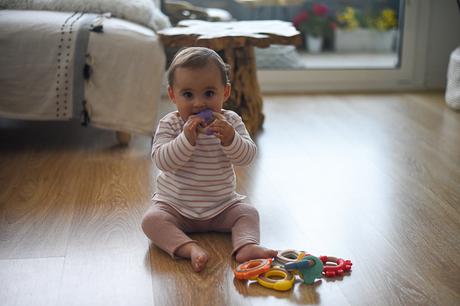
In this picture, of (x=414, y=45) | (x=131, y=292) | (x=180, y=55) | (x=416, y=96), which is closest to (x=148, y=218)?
(x=131, y=292)

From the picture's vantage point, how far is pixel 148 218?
171cm

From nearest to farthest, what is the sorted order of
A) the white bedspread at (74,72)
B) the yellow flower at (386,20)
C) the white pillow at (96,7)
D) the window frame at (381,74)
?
the white bedspread at (74,72) → the white pillow at (96,7) → the window frame at (381,74) → the yellow flower at (386,20)

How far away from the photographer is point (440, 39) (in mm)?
3766

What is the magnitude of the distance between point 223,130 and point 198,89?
0.37ft

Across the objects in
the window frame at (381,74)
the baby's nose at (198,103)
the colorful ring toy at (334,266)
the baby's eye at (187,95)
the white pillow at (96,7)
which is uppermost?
the white pillow at (96,7)

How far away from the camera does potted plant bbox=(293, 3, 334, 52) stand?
A: 384 centimetres

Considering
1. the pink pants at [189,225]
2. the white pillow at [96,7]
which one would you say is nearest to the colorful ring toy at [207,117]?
the pink pants at [189,225]

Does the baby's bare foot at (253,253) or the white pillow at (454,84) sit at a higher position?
the baby's bare foot at (253,253)

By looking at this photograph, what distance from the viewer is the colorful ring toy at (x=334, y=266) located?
60.9 inches

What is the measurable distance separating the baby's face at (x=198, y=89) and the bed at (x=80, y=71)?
88 cm

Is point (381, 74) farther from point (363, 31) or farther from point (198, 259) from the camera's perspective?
point (198, 259)

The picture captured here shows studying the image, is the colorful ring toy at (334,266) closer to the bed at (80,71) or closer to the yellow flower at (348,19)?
the bed at (80,71)

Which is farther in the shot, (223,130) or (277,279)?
(223,130)

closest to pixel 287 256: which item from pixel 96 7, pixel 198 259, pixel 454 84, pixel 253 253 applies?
pixel 253 253
